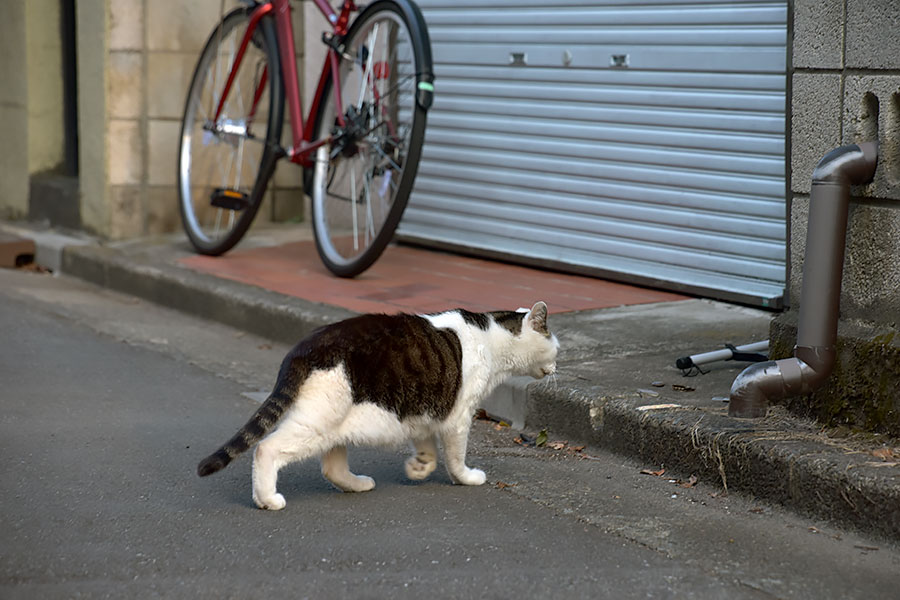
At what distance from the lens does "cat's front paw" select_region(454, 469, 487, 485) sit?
4102mm

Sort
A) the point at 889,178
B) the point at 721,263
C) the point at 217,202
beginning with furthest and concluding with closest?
the point at 217,202 → the point at 721,263 → the point at 889,178

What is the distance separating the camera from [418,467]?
4121mm

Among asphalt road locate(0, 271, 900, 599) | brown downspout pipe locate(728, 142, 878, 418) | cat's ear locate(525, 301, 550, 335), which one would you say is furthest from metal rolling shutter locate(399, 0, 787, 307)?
cat's ear locate(525, 301, 550, 335)

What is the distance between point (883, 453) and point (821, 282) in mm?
601

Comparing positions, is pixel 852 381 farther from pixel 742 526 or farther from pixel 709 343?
pixel 709 343

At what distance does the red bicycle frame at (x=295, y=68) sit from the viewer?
23.6ft

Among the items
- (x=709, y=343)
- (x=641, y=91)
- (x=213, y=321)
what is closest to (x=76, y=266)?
(x=213, y=321)

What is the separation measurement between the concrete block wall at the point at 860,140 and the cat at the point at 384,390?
1021 mm

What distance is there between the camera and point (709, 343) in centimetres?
546

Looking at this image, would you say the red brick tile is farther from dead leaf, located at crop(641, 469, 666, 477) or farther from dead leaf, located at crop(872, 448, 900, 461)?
dead leaf, located at crop(872, 448, 900, 461)

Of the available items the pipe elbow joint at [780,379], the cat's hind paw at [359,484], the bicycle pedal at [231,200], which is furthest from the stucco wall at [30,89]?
the pipe elbow joint at [780,379]

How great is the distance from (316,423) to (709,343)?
93.6 inches

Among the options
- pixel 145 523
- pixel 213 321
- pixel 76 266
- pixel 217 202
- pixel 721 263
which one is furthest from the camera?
pixel 76 266

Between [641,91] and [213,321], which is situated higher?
[641,91]
